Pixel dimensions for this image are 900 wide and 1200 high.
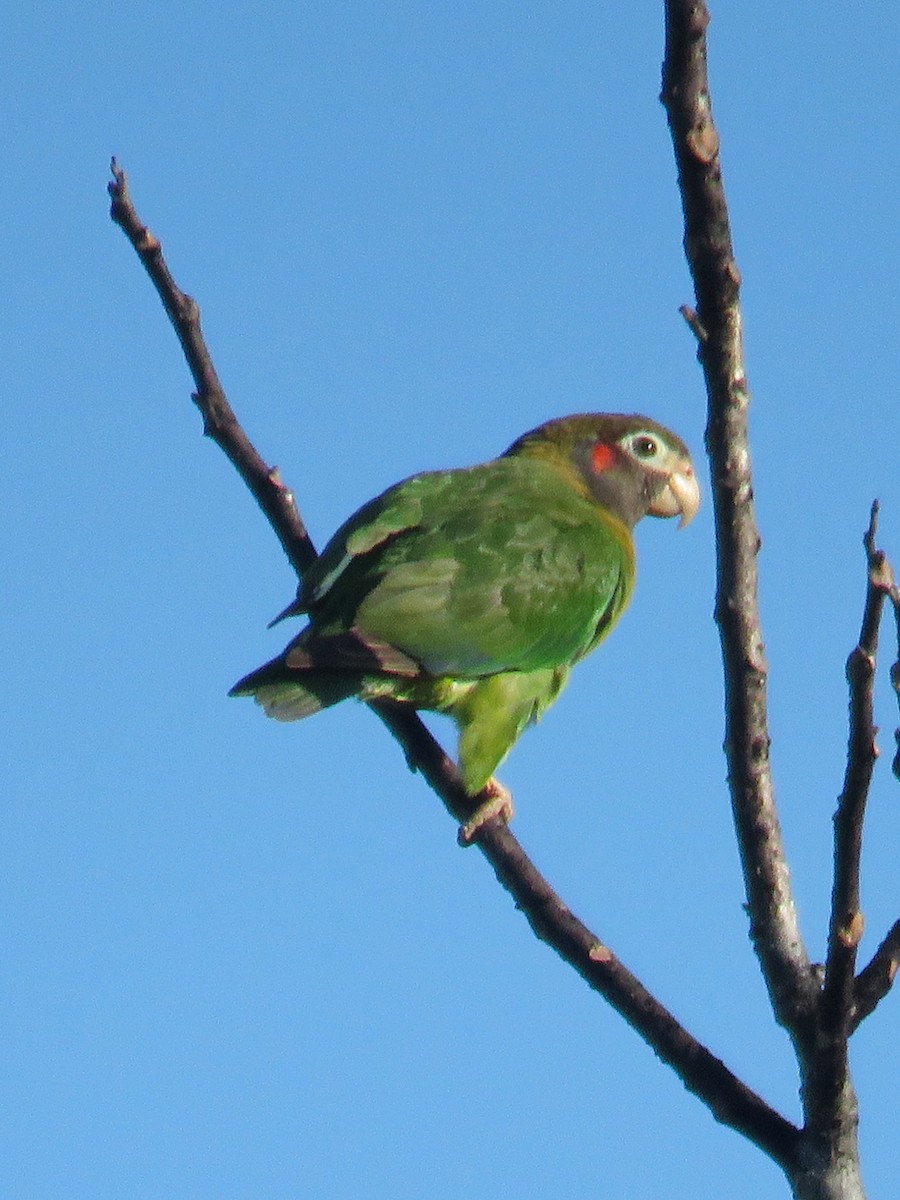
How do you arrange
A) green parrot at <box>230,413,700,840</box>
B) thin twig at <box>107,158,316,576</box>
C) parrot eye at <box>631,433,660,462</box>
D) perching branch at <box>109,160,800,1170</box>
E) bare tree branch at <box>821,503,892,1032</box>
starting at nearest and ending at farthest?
bare tree branch at <box>821,503,892,1032</box>, perching branch at <box>109,160,800,1170</box>, thin twig at <box>107,158,316,576</box>, green parrot at <box>230,413,700,840</box>, parrot eye at <box>631,433,660,462</box>

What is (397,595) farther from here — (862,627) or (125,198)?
(862,627)

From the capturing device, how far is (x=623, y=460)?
279 inches

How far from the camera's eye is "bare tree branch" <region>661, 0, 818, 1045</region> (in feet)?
7.93

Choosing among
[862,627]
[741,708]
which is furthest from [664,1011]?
[862,627]

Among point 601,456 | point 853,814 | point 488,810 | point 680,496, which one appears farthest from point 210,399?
point 680,496

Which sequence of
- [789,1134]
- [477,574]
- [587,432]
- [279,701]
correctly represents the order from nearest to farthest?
[789,1134], [279,701], [477,574], [587,432]

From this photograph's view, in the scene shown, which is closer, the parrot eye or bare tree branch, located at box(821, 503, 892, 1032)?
bare tree branch, located at box(821, 503, 892, 1032)

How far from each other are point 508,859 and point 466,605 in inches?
71.0

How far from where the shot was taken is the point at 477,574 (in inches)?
216

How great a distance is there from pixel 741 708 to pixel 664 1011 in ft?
2.16

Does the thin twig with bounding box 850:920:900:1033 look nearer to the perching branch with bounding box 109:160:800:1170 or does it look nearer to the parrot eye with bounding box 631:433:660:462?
the perching branch with bounding box 109:160:800:1170

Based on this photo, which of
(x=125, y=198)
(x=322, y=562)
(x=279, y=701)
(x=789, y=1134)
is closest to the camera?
(x=789, y=1134)

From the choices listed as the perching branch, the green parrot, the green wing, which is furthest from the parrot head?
the perching branch

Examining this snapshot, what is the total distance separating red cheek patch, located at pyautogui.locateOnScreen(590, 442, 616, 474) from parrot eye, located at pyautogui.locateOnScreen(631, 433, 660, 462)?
0.38 ft
